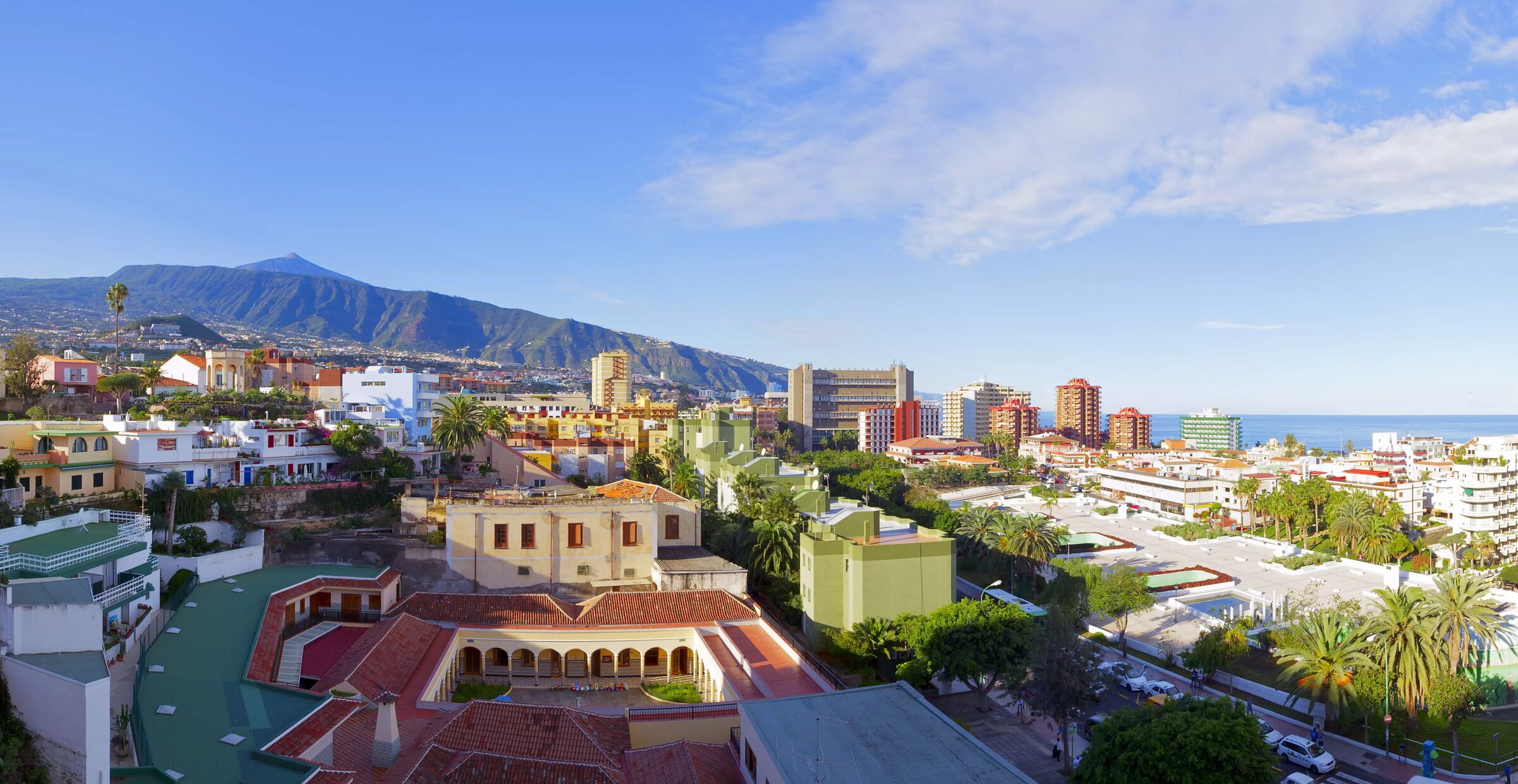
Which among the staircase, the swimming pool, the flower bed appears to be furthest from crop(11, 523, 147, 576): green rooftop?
the swimming pool

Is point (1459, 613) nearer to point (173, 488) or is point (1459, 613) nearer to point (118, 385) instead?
point (173, 488)

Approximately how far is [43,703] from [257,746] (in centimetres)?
379

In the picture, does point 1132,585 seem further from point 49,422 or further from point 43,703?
point 49,422

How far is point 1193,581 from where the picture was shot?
4809 cm

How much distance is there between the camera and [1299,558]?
52188mm

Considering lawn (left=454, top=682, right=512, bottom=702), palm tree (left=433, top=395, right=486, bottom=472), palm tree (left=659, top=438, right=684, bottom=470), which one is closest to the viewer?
lawn (left=454, top=682, right=512, bottom=702)

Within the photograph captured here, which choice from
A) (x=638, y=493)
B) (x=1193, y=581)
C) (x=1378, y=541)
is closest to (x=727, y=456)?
(x=638, y=493)

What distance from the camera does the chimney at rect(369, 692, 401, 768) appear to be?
16.0 m

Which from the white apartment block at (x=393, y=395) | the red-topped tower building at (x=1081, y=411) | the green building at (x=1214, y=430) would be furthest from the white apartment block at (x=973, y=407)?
the white apartment block at (x=393, y=395)

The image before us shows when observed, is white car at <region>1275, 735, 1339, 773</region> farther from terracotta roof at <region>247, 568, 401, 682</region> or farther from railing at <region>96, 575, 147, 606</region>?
railing at <region>96, 575, 147, 606</region>

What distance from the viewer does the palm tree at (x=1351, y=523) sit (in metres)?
55.7

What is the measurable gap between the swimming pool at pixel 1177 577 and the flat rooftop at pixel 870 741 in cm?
3568

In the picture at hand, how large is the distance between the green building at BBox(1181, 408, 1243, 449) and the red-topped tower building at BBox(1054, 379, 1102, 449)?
1048 inches

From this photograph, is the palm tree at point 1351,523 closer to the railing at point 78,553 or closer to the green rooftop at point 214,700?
the green rooftop at point 214,700
